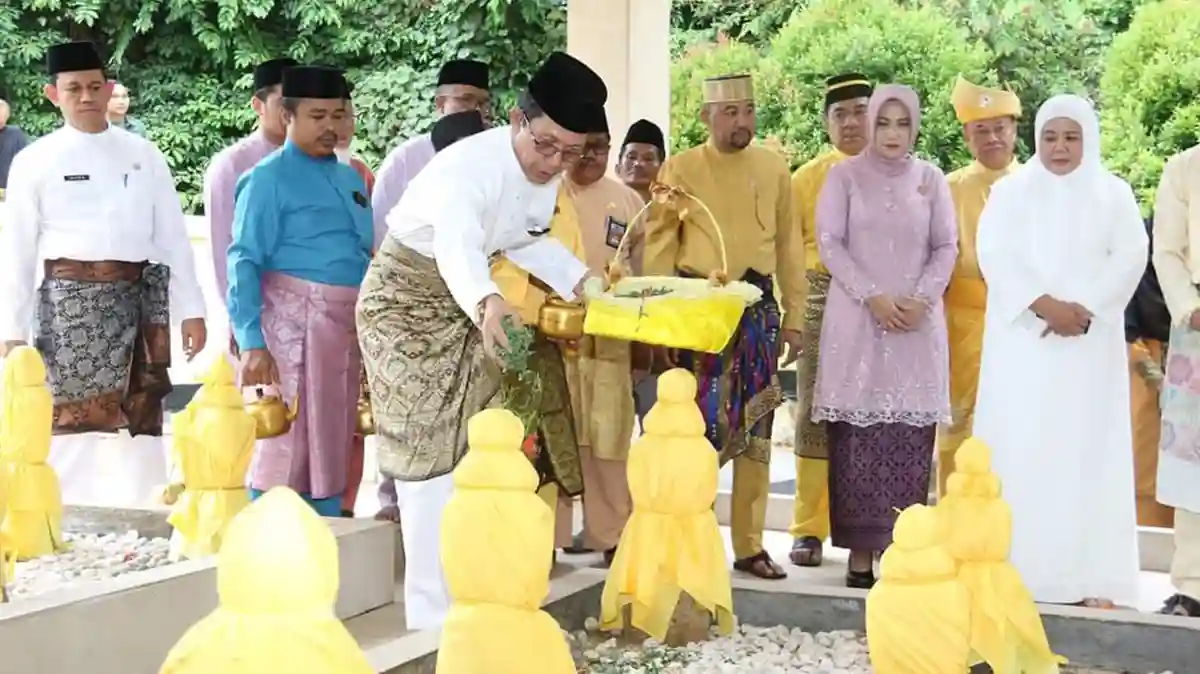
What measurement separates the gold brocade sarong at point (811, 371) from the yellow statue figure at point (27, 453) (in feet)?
8.08

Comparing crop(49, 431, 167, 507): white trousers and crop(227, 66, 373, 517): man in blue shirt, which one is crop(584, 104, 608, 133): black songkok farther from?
crop(49, 431, 167, 507): white trousers

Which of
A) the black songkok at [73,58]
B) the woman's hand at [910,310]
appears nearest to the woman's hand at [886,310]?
the woman's hand at [910,310]

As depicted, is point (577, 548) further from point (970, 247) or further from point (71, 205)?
point (71, 205)

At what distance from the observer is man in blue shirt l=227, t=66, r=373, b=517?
4.64 m

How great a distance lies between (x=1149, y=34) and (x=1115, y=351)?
564 cm

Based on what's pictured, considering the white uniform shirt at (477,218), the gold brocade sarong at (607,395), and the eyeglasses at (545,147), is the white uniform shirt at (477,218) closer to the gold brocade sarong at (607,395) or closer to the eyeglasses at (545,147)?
the eyeglasses at (545,147)

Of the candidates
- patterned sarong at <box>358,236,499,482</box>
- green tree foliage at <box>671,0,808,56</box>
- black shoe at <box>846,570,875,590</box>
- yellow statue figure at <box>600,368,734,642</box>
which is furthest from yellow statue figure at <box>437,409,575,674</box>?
green tree foliage at <box>671,0,808,56</box>

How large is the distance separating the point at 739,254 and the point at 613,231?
1.46ft

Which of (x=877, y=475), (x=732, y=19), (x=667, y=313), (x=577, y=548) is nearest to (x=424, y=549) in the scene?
(x=667, y=313)

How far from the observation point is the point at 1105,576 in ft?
14.9

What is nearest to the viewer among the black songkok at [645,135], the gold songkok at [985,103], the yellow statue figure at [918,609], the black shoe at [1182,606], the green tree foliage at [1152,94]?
the yellow statue figure at [918,609]

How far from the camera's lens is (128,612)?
367cm

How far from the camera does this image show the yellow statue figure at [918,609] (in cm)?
290

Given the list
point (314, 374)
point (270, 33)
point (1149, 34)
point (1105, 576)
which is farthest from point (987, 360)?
point (270, 33)
